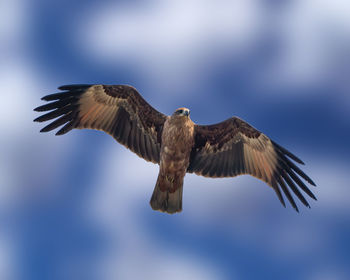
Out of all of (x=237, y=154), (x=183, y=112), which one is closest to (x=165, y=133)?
(x=183, y=112)

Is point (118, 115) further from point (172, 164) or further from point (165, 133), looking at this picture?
point (172, 164)

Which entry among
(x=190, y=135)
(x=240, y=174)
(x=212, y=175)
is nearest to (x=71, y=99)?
(x=190, y=135)

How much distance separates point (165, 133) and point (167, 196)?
4.65ft

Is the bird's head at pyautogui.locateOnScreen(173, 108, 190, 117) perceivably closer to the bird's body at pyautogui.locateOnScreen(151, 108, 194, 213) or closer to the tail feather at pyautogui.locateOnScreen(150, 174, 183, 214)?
the bird's body at pyautogui.locateOnScreen(151, 108, 194, 213)

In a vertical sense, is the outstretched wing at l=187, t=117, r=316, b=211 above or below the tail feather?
above

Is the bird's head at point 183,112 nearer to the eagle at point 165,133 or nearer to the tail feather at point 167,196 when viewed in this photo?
the eagle at point 165,133

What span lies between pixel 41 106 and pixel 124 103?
6.11 ft

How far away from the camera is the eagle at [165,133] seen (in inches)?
305

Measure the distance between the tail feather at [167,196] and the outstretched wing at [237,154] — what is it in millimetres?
672

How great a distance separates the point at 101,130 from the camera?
8.05m

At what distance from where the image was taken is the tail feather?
297 inches

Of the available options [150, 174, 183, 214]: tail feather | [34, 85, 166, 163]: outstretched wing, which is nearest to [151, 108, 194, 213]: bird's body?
[150, 174, 183, 214]: tail feather

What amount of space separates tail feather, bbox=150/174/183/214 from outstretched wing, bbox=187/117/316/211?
67 cm

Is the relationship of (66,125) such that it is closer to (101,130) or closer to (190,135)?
(101,130)
